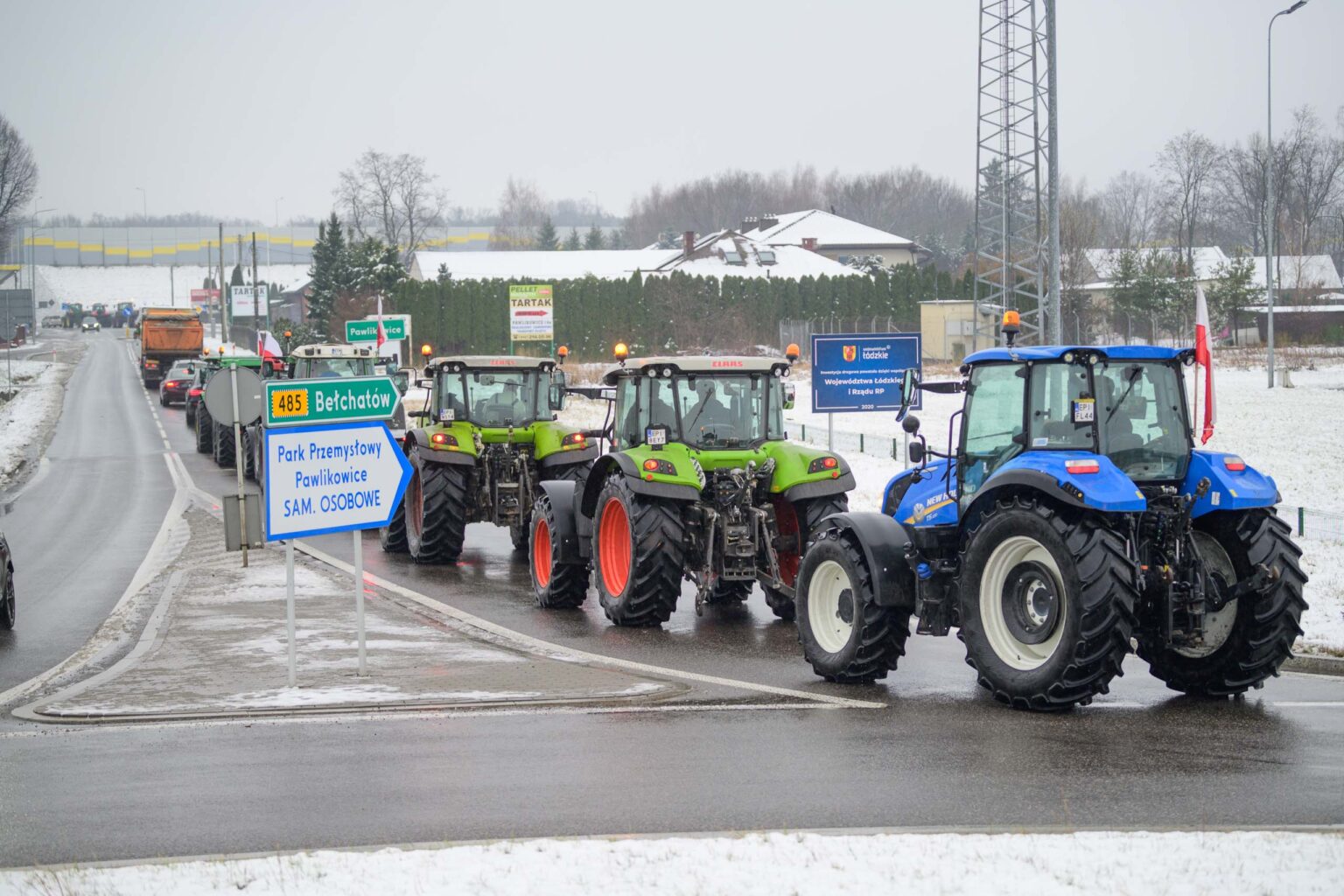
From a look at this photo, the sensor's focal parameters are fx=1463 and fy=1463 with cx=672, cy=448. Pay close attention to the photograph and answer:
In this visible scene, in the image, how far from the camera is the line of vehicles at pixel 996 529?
938 centimetres

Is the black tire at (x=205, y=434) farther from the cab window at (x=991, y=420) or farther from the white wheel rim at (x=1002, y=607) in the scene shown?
the white wheel rim at (x=1002, y=607)

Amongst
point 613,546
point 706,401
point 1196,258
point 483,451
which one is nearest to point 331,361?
point 483,451

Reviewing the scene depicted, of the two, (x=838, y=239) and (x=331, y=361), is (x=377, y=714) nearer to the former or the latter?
(x=331, y=361)

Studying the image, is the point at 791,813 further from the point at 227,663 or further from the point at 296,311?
the point at 296,311

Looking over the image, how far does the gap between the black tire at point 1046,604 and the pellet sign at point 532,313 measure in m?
33.7

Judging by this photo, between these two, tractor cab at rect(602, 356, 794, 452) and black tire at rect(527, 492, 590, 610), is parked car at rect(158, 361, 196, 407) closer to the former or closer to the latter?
black tire at rect(527, 492, 590, 610)

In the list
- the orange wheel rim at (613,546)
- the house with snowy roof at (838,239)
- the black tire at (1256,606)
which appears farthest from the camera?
the house with snowy roof at (838,239)

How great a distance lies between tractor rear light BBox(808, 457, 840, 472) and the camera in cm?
1373

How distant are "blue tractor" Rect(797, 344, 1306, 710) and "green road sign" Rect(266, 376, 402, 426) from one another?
388cm

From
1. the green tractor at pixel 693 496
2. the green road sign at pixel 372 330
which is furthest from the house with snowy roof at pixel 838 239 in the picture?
the green tractor at pixel 693 496

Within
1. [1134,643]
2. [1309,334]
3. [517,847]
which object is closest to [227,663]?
[517,847]

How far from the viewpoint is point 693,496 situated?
13.4 meters

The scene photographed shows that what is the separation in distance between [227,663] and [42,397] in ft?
156

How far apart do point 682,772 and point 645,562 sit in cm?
537
